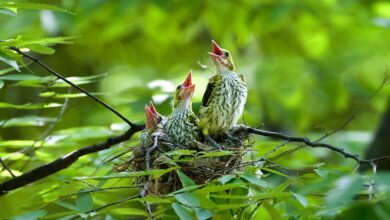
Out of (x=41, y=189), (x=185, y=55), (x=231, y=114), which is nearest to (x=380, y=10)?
(x=185, y=55)

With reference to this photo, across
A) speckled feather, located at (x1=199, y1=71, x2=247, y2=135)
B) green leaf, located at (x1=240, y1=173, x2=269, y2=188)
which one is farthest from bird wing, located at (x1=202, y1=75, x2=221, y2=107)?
green leaf, located at (x1=240, y1=173, x2=269, y2=188)

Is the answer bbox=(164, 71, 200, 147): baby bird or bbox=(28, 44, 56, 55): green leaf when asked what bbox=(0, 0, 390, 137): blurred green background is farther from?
bbox=(28, 44, 56, 55): green leaf

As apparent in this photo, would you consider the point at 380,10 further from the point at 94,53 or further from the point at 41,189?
the point at 41,189

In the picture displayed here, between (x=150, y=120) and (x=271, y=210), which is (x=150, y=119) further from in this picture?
(x=271, y=210)

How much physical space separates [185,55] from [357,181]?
7549 mm

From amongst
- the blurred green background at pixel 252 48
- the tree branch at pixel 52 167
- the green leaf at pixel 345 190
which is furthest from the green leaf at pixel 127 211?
the blurred green background at pixel 252 48

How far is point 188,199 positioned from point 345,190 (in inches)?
34.2

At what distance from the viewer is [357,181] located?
236 centimetres

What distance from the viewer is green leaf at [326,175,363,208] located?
2.27 meters

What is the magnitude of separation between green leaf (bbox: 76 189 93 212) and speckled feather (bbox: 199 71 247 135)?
1.13 m

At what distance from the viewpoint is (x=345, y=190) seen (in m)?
2.29

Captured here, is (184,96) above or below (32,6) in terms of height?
above

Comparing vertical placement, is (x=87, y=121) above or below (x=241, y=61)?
below

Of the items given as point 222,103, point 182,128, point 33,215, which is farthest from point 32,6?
point 222,103
